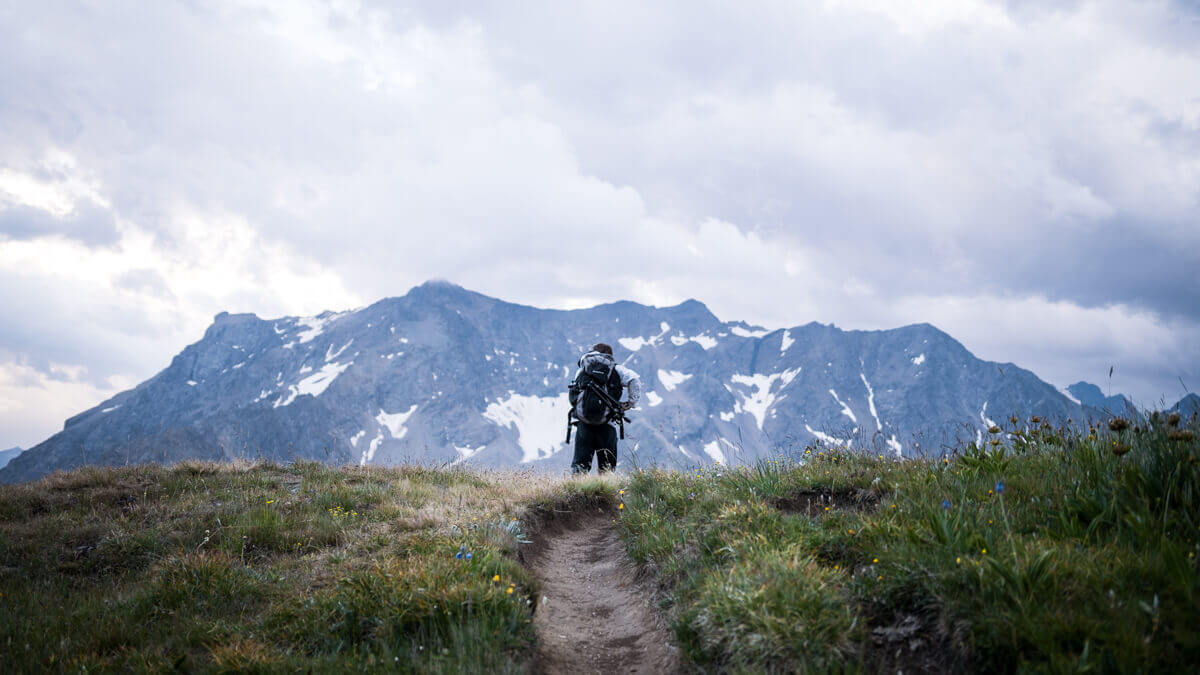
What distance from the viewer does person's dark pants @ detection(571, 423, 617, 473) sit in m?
14.2

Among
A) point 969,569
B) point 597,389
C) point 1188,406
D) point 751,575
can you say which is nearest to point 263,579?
point 751,575

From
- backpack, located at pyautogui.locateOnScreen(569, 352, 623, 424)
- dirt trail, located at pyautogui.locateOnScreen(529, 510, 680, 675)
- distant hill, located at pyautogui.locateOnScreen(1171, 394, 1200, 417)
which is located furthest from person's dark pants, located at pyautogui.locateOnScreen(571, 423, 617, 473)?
distant hill, located at pyautogui.locateOnScreen(1171, 394, 1200, 417)

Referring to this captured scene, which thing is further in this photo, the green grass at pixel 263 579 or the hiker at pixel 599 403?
the hiker at pixel 599 403

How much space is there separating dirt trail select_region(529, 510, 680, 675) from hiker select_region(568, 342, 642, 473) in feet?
15.9

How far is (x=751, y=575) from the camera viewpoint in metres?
4.61

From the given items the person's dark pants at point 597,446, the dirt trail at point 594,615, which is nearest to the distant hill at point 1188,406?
the dirt trail at point 594,615

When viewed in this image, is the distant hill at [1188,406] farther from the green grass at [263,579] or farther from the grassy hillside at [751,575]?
the green grass at [263,579]

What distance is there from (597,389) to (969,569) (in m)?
10.0

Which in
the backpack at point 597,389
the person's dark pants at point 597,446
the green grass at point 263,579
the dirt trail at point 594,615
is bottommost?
the dirt trail at point 594,615

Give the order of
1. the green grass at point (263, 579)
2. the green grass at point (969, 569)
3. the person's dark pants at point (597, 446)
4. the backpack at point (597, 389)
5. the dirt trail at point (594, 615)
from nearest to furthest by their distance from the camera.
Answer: the green grass at point (969, 569)
the green grass at point (263, 579)
the dirt trail at point (594, 615)
the backpack at point (597, 389)
the person's dark pants at point (597, 446)

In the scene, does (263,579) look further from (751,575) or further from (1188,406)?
(1188,406)

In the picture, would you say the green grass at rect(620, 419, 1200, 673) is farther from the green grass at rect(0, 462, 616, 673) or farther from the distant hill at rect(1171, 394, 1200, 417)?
the green grass at rect(0, 462, 616, 673)

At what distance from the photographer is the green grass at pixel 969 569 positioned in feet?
10.7

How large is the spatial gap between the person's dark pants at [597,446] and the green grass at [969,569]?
7.56 m
